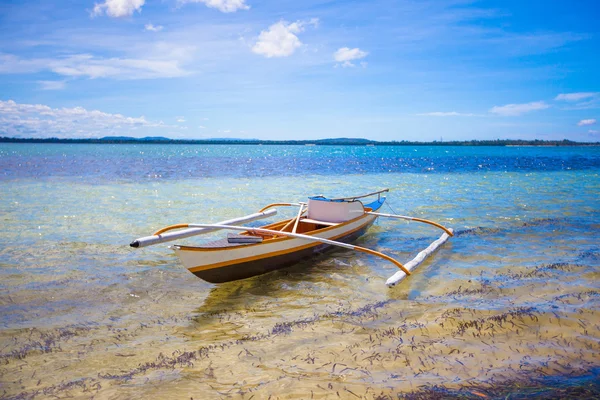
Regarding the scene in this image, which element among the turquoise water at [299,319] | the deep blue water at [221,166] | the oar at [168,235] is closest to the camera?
the turquoise water at [299,319]

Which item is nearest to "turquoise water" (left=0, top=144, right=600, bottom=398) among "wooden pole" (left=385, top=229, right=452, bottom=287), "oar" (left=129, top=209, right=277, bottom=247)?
"wooden pole" (left=385, top=229, right=452, bottom=287)

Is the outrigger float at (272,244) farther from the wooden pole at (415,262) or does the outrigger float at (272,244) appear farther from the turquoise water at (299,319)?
the turquoise water at (299,319)

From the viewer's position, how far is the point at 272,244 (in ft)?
26.4

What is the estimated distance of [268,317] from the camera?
6.34 meters

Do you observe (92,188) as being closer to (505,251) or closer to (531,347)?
(505,251)

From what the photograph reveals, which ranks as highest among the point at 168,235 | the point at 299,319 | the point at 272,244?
the point at 168,235

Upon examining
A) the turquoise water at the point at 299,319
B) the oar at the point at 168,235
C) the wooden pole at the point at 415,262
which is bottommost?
the turquoise water at the point at 299,319

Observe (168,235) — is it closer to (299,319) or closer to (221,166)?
(299,319)

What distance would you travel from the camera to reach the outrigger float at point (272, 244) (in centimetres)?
709

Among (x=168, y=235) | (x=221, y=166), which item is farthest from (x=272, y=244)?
(x=221, y=166)

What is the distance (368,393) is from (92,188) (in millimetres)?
23608

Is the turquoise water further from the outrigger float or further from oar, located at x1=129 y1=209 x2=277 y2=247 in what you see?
oar, located at x1=129 y1=209 x2=277 y2=247

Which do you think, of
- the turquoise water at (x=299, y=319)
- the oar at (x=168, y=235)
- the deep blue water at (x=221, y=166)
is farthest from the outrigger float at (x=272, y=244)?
the deep blue water at (x=221, y=166)

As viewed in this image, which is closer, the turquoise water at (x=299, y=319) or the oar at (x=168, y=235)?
the turquoise water at (x=299, y=319)
